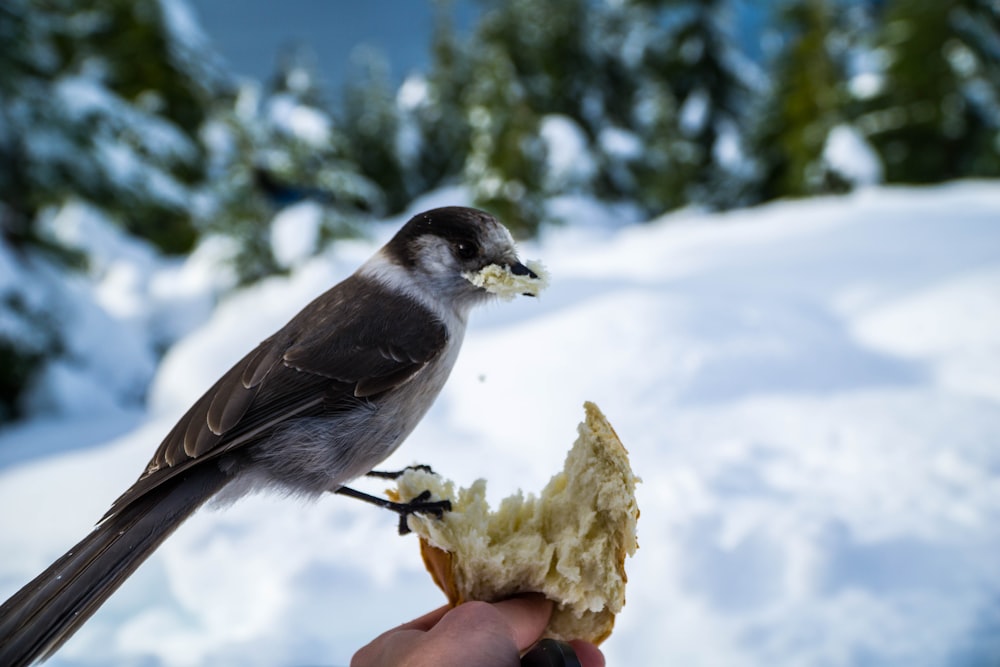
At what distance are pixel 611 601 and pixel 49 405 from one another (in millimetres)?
5108

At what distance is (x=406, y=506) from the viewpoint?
1523mm

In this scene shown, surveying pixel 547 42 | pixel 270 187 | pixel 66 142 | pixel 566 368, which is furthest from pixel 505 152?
pixel 547 42

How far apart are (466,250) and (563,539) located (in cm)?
66

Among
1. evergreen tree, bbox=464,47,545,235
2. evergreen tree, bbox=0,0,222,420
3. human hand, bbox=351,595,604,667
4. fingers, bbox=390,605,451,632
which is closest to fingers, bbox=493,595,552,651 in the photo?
A: human hand, bbox=351,595,604,667

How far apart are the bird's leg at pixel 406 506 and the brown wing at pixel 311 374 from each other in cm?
20

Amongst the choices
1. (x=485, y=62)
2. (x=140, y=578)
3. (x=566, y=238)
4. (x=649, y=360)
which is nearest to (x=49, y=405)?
(x=140, y=578)

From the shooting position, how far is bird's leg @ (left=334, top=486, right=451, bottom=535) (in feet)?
4.95

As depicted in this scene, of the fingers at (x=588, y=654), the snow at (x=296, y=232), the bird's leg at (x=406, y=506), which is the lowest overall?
the fingers at (x=588, y=654)

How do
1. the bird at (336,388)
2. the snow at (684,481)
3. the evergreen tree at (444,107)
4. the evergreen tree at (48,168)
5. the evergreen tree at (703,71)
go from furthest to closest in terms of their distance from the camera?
the evergreen tree at (703,71) < the evergreen tree at (444,107) < the evergreen tree at (48,168) < the snow at (684,481) < the bird at (336,388)

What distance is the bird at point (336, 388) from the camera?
1352 millimetres

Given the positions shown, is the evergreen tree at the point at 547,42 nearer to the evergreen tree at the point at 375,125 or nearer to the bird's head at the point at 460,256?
the evergreen tree at the point at 375,125

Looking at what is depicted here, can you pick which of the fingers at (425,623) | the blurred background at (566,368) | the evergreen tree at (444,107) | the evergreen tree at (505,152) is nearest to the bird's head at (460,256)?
the fingers at (425,623)

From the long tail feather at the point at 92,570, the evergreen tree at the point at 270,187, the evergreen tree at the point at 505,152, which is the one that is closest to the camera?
the long tail feather at the point at 92,570

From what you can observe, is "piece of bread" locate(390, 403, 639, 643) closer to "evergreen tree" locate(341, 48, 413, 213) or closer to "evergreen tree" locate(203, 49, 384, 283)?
"evergreen tree" locate(203, 49, 384, 283)
